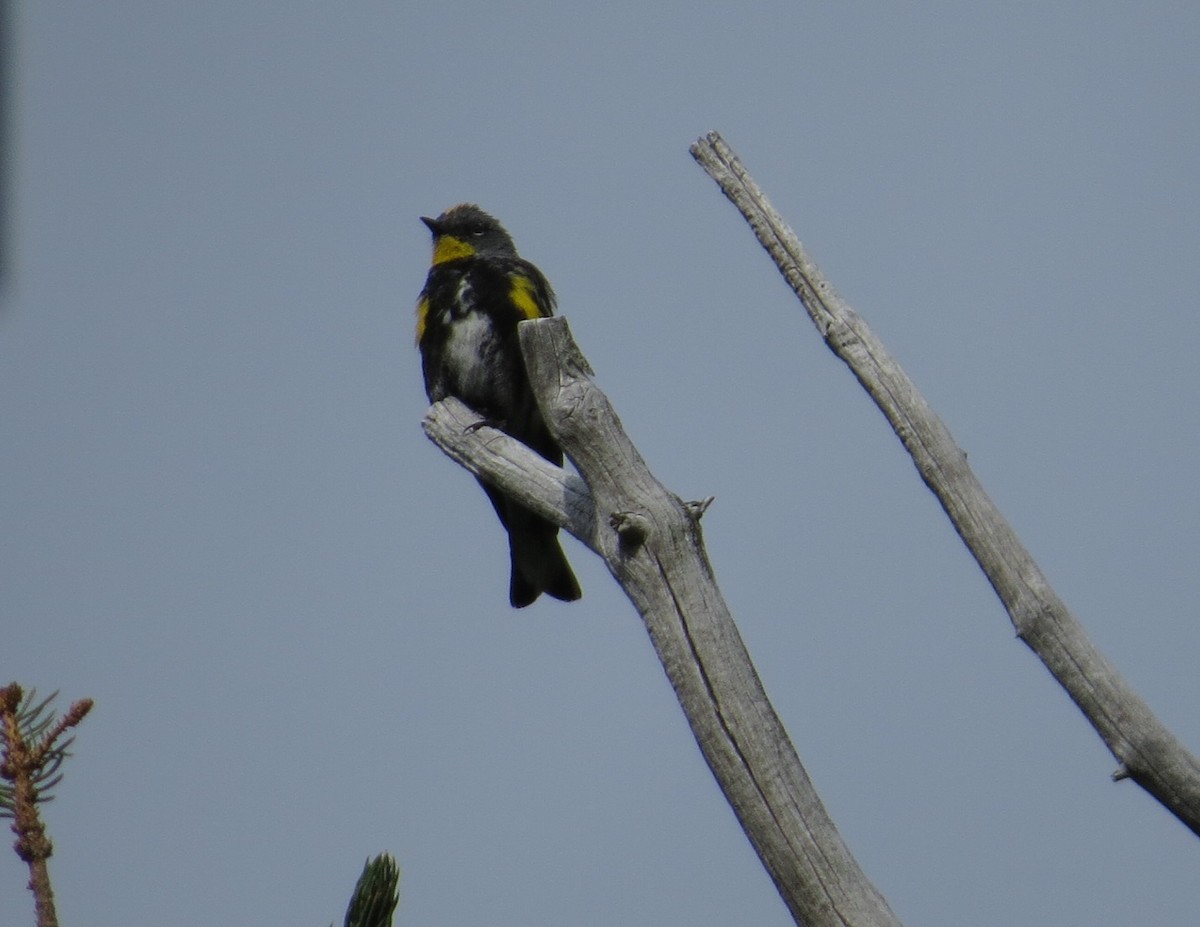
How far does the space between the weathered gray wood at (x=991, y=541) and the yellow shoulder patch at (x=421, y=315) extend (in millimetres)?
2548

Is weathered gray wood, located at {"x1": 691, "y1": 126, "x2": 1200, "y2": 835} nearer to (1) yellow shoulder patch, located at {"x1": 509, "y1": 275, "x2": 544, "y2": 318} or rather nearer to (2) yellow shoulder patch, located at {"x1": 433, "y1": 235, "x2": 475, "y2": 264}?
(1) yellow shoulder patch, located at {"x1": 509, "y1": 275, "x2": 544, "y2": 318}

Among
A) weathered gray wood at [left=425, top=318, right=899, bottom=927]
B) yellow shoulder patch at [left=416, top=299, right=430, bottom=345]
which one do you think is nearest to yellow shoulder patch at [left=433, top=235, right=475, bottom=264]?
yellow shoulder patch at [left=416, top=299, right=430, bottom=345]

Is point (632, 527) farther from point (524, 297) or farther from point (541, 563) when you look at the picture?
point (524, 297)

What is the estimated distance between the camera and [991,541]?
3484 mm

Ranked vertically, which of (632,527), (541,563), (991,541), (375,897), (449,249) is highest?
(449,249)

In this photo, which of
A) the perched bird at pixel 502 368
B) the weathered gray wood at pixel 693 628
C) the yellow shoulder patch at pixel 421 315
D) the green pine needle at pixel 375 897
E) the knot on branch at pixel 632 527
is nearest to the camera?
the green pine needle at pixel 375 897

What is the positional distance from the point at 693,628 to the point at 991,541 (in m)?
0.77

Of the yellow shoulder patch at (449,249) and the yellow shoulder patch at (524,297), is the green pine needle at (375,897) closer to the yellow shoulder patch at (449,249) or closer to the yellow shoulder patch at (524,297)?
the yellow shoulder patch at (524,297)

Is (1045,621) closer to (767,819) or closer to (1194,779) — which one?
(1194,779)

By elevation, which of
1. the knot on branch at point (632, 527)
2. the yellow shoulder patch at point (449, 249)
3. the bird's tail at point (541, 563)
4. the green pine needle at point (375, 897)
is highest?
the yellow shoulder patch at point (449, 249)

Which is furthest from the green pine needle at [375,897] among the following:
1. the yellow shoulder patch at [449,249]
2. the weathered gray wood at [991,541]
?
the yellow shoulder patch at [449,249]

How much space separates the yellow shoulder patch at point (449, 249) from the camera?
694cm

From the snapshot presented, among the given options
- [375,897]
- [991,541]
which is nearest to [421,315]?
[991,541]

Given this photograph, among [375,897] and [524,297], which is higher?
[524,297]
